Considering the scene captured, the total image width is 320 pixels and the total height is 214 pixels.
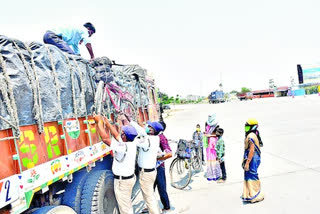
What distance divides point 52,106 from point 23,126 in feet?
1.54

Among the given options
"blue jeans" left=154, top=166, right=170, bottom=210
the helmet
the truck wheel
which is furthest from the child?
the truck wheel

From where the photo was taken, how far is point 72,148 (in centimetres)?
301

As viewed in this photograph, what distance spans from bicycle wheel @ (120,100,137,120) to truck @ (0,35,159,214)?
0.65 metres

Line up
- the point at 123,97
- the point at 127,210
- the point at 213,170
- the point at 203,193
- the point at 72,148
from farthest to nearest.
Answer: the point at 213,170 < the point at 203,193 < the point at 123,97 < the point at 127,210 < the point at 72,148

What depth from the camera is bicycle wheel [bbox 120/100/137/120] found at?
4.81 m

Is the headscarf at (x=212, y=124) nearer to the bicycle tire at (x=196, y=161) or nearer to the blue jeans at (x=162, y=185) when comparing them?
the bicycle tire at (x=196, y=161)

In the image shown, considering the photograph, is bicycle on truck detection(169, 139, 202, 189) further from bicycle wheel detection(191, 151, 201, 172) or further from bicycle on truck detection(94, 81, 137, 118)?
bicycle on truck detection(94, 81, 137, 118)

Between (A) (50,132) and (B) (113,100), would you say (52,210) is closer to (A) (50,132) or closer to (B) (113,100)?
(A) (50,132)

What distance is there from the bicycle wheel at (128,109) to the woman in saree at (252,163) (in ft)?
7.16

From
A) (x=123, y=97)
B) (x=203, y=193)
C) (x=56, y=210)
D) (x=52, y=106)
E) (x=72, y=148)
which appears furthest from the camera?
(x=203, y=193)

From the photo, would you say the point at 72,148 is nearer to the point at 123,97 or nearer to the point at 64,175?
the point at 64,175

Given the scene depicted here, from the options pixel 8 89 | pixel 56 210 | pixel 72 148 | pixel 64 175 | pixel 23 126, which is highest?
pixel 8 89

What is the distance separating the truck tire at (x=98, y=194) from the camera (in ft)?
10.8

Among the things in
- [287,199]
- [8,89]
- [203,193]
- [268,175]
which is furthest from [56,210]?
[268,175]
